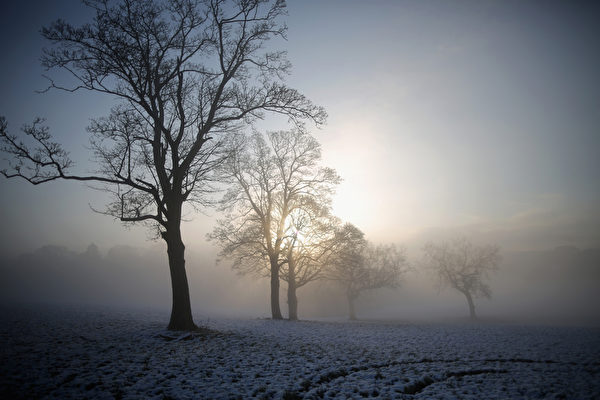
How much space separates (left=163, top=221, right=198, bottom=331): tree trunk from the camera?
1112 cm

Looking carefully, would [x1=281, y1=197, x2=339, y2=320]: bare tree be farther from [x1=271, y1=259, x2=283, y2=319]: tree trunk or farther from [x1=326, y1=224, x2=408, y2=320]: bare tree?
[x1=326, y1=224, x2=408, y2=320]: bare tree

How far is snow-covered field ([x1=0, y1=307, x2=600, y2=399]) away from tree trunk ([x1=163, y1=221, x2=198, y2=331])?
45.7 inches

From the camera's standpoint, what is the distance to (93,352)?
7621 millimetres

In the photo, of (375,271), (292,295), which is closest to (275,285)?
(292,295)

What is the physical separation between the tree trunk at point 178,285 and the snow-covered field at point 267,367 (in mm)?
1160

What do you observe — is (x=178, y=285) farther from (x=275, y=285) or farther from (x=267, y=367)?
(x=275, y=285)

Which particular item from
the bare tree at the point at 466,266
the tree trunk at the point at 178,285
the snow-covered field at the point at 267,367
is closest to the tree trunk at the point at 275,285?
the snow-covered field at the point at 267,367

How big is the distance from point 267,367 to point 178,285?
641 cm

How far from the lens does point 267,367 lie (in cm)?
702

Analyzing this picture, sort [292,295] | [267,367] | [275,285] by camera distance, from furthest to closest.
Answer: [292,295]
[275,285]
[267,367]

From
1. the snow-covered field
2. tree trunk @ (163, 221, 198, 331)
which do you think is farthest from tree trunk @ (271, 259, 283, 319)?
tree trunk @ (163, 221, 198, 331)

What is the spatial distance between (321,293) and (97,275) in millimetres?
94490

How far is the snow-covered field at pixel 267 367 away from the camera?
546 cm

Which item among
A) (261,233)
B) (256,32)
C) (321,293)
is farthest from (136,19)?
(321,293)
